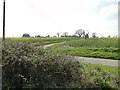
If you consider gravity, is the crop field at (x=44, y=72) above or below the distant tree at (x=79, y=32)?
below

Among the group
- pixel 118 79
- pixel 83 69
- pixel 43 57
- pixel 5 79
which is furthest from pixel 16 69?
pixel 118 79

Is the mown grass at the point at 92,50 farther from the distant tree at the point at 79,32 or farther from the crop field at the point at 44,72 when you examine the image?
the distant tree at the point at 79,32

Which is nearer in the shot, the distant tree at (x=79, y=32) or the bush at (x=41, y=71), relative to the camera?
the bush at (x=41, y=71)

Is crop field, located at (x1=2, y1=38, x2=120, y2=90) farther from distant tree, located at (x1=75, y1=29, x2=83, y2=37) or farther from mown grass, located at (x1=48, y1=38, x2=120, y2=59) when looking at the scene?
distant tree, located at (x1=75, y1=29, x2=83, y2=37)

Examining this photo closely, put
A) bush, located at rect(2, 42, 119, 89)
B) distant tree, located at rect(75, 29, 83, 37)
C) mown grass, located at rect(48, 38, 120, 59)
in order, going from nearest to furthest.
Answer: bush, located at rect(2, 42, 119, 89) → mown grass, located at rect(48, 38, 120, 59) → distant tree, located at rect(75, 29, 83, 37)

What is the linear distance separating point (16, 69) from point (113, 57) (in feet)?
40.2

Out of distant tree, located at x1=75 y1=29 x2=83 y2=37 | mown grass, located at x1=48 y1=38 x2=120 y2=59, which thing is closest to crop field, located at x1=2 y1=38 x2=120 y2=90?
mown grass, located at x1=48 y1=38 x2=120 y2=59

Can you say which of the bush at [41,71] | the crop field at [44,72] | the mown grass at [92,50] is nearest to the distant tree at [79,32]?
the mown grass at [92,50]

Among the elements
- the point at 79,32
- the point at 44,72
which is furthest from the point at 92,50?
the point at 79,32

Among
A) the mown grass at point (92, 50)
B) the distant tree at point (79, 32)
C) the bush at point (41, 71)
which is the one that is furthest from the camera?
the distant tree at point (79, 32)

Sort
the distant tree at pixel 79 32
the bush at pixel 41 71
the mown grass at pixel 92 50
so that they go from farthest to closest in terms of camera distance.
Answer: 1. the distant tree at pixel 79 32
2. the mown grass at pixel 92 50
3. the bush at pixel 41 71

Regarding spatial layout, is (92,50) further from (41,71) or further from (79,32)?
(79,32)

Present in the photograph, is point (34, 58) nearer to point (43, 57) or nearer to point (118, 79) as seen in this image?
point (43, 57)

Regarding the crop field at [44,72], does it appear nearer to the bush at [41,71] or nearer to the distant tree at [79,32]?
the bush at [41,71]
